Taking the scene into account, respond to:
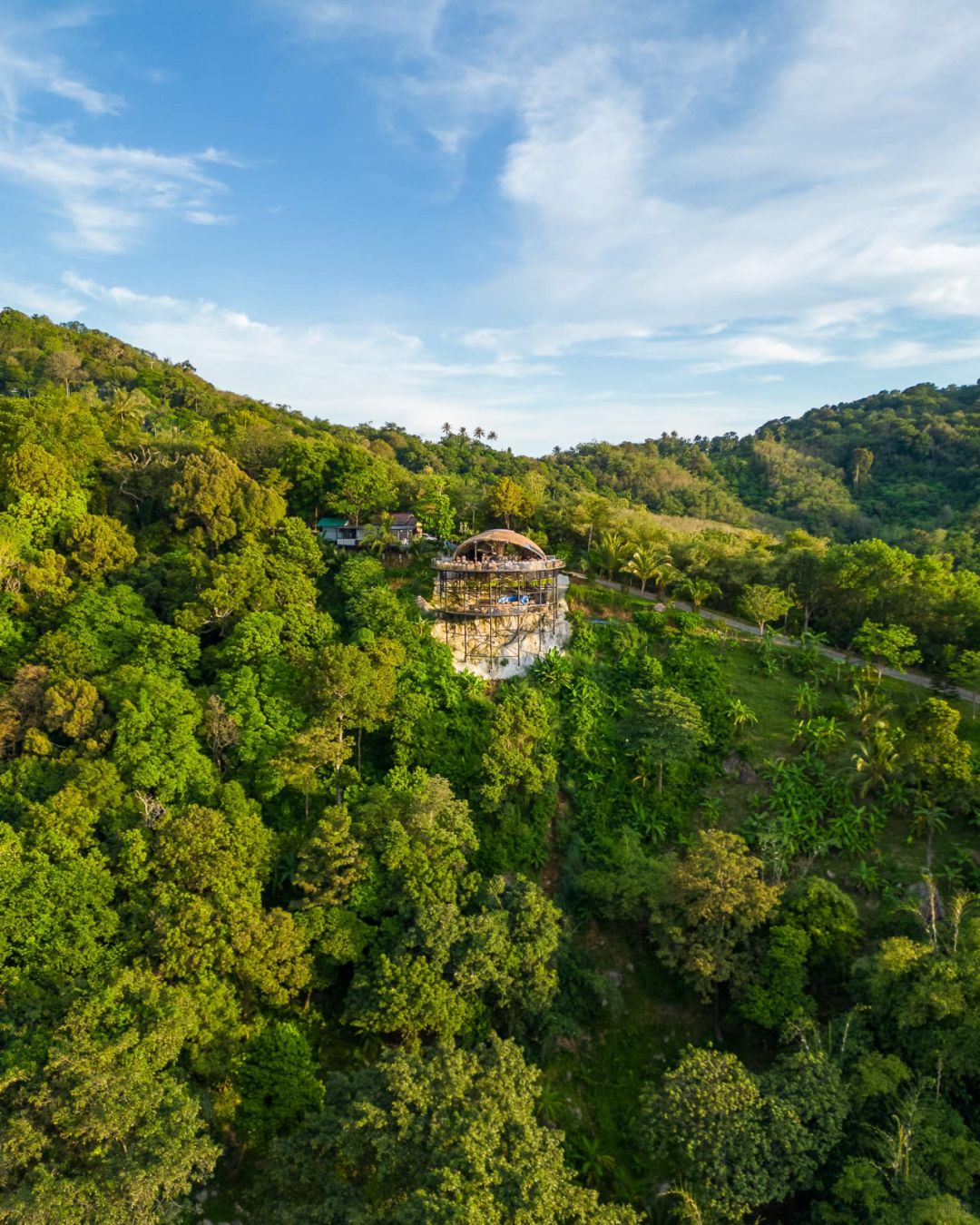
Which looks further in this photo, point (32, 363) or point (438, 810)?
point (32, 363)

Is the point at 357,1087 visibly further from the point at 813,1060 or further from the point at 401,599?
the point at 401,599

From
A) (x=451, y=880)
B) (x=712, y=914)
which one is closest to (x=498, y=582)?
(x=451, y=880)

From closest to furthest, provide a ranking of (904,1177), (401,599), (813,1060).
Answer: (904,1177), (813,1060), (401,599)

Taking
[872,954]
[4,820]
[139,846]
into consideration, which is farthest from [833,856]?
[4,820]

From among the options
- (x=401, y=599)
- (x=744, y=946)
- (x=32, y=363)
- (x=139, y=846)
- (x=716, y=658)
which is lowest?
(x=744, y=946)

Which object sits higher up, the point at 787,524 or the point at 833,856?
the point at 787,524

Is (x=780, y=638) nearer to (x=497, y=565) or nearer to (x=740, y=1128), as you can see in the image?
(x=497, y=565)

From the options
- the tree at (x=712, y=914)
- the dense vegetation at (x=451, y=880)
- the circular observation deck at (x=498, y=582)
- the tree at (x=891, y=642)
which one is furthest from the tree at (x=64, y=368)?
the tree at (x=712, y=914)
